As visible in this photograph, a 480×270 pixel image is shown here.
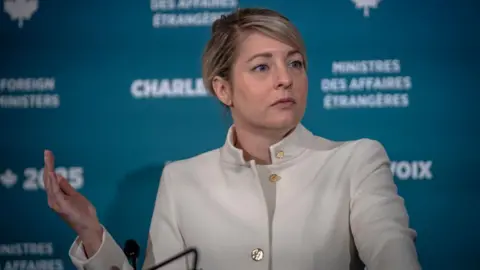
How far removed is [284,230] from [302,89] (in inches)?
14.3

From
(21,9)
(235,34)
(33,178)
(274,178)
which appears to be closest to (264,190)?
(274,178)

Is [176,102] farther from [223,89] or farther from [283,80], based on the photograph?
[283,80]

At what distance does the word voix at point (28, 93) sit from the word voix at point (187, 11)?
0.49 metres

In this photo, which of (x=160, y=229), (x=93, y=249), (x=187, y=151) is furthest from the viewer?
(x=187, y=151)

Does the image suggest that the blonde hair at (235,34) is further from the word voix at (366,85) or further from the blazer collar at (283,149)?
the word voix at (366,85)

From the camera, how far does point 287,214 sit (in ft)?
4.74

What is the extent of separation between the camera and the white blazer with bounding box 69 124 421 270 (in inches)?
54.3

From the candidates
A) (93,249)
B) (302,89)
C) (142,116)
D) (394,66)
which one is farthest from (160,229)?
(394,66)

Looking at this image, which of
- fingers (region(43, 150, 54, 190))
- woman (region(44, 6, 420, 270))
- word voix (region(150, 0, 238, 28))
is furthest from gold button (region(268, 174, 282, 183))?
word voix (region(150, 0, 238, 28))

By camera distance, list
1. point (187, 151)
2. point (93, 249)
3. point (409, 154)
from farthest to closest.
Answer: point (187, 151) → point (409, 154) → point (93, 249)

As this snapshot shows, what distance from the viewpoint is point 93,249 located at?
4.63 feet

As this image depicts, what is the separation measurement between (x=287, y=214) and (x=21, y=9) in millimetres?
1477

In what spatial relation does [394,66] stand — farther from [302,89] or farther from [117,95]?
[117,95]

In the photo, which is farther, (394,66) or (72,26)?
(72,26)
